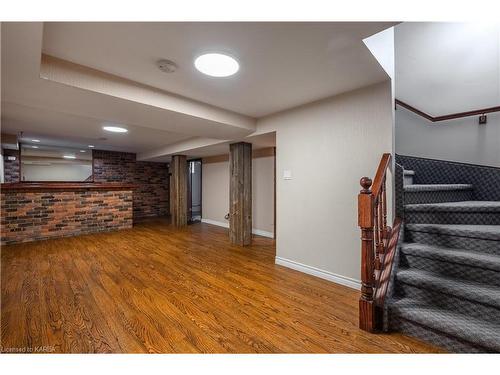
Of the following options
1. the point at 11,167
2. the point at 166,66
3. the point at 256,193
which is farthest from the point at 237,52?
the point at 11,167

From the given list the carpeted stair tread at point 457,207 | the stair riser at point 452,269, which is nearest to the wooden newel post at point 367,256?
the stair riser at point 452,269

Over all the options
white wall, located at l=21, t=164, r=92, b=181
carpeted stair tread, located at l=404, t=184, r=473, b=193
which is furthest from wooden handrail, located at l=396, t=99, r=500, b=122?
white wall, located at l=21, t=164, r=92, b=181

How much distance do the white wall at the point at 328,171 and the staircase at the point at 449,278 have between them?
1.75ft

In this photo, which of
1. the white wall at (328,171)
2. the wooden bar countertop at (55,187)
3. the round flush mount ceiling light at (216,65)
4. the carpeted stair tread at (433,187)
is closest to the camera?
the round flush mount ceiling light at (216,65)

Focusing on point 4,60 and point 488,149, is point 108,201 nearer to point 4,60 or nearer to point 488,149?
point 4,60

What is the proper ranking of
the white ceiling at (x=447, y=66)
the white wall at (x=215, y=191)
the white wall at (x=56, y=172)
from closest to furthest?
1. the white ceiling at (x=447, y=66)
2. the white wall at (x=56, y=172)
3. the white wall at (x=215, y=191)

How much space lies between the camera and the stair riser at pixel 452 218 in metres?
1.89

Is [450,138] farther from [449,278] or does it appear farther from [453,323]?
[453,323]

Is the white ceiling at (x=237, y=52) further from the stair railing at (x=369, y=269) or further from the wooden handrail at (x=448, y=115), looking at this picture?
the wooden handrail at (x=448, y=115)

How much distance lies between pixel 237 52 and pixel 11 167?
7316 millimetres

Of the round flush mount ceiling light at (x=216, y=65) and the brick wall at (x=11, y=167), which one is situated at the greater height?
the round flush mount ceiling light at (x=216, y=65)

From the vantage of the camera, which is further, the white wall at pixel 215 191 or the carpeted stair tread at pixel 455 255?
the white wall at pixel 215 191

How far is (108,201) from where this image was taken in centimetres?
541

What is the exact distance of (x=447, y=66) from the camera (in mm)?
2838
